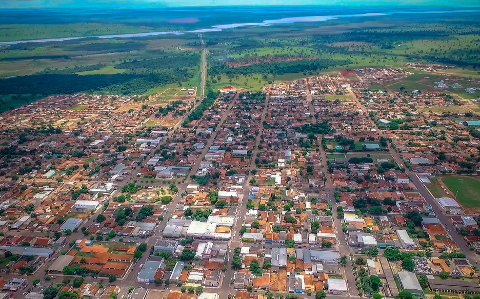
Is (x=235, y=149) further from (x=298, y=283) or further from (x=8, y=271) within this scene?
(x=8, y=271)

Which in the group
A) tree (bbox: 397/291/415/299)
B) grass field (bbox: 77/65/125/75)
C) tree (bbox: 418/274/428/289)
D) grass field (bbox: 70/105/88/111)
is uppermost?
grass field (bbox: 77/65/125/75)

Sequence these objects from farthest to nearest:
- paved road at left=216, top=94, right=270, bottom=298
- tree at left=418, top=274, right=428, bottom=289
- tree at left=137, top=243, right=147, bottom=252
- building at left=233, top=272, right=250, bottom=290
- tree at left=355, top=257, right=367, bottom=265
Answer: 1. tree at left=137, top=243, right=147, bottom=252
2. tree at left=355, top=257, right=367, bottom=265
3. building at left=233, top=272, right=250, bottom=290
4. paved road at left=216, top=94, right=270, bottom=298
5. tree at left=418, top=274, right=428, bottom=289

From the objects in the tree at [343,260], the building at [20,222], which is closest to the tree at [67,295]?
the building at [20,222]

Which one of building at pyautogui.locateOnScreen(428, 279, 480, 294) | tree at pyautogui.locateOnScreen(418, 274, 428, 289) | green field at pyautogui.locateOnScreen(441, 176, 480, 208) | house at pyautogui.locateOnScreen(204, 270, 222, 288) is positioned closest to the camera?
building at pyautogui.locateOnScreen(428, 279, 480, 294)

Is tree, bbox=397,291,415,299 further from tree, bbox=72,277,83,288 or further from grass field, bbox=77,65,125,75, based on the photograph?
grass field, bbox=77,65,125,75

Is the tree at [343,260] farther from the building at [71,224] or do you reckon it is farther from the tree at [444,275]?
the building at [71,224]

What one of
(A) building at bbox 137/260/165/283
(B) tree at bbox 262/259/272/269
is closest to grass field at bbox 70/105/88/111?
(A) building at bbox 137/260/165/283

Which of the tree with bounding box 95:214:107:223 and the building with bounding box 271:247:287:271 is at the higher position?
the tree with bounding box 95:214:107:223

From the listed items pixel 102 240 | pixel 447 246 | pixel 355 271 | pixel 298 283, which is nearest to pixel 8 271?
pixel 102 240

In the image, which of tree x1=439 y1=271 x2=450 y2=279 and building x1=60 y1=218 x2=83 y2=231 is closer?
tree x1=439 y1=271 x2=450 y2=279
